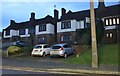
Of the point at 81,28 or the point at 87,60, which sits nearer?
the point at 87,60

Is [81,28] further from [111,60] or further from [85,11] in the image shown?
[111,60]

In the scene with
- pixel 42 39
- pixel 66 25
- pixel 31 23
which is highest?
pixel 31 23

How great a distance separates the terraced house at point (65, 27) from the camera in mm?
51594

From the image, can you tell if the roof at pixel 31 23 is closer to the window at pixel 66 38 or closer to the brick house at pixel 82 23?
the brick house at pixel 82 23

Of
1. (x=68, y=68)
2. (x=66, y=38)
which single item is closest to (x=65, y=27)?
(x=66, y=38)

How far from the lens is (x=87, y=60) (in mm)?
26156

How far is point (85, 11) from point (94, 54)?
4188 centimetres

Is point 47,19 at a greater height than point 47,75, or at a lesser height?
greater

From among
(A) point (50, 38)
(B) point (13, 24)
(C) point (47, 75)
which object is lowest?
(C) point (47, 75)

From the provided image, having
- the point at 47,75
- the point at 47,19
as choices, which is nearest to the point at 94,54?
the point at 47,75

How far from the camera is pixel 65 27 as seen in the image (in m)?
59.1

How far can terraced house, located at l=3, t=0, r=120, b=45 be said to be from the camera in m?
51.6

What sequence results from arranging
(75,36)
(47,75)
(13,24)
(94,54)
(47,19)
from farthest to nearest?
(13,24) → (47,19) → (75,36) → (94,54) → (47,75)

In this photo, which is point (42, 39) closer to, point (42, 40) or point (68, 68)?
point (42, 40)
